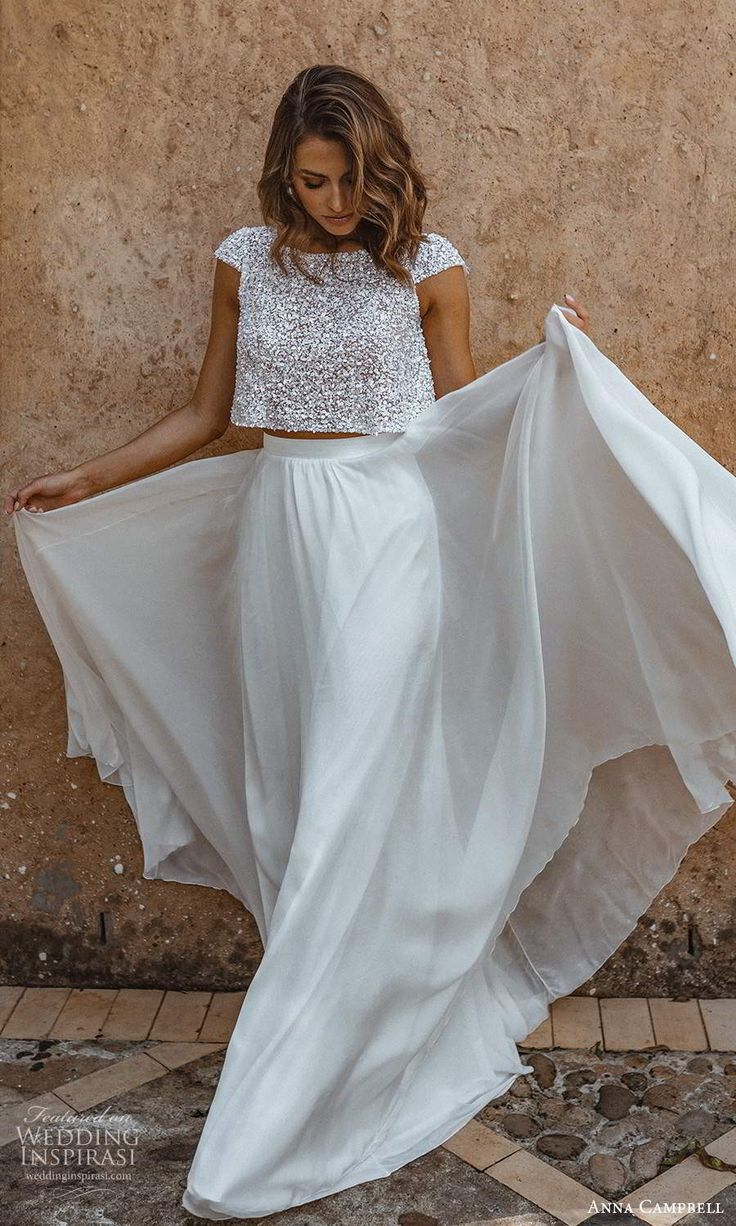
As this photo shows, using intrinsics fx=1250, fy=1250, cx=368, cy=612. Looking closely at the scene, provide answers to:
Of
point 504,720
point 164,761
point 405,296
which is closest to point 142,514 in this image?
point 164,761

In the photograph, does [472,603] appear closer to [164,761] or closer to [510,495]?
[510,495]

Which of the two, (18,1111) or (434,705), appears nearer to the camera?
(434,705)

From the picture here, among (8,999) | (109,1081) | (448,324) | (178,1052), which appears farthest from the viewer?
(8,999)

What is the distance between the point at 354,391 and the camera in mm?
2547

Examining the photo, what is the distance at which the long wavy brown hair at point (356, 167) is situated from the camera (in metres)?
2.40

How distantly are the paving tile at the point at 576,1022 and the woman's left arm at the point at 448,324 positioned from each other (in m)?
1.58

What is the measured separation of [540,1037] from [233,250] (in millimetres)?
1978

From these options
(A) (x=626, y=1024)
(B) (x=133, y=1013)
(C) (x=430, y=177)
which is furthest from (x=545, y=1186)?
(C) (x=430, y=177)

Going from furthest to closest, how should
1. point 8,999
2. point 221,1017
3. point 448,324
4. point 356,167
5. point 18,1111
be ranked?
point 8,999, point 221,1017, point 18,1111, point 448,324, point 356,167

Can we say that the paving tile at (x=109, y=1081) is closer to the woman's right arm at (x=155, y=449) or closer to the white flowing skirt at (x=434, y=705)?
the white flowing skirt at (x=434, y=705)

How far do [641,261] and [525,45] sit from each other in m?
0.55

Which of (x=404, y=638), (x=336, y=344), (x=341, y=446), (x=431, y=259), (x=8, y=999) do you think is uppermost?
(x=431, y=259)

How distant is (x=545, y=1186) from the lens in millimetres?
2488

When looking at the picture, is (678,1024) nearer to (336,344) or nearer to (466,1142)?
(466,1142)
